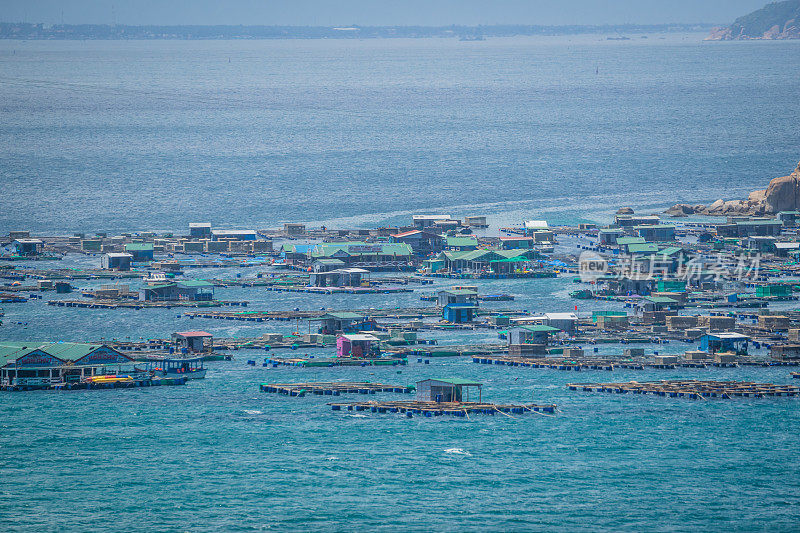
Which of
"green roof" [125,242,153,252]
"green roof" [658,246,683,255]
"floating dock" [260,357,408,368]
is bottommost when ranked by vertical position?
"floating dock" [260,357,408,368]

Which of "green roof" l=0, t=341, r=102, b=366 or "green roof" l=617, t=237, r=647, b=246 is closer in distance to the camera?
"green roof" l=0, t=341, r=102, b=366

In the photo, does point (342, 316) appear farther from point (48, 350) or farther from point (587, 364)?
point (48, 350)

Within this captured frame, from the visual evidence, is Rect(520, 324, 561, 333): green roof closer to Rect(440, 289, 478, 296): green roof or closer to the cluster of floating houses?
the cluster of floating houses

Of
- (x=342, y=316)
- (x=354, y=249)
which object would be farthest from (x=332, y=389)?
(x=354, y=249)

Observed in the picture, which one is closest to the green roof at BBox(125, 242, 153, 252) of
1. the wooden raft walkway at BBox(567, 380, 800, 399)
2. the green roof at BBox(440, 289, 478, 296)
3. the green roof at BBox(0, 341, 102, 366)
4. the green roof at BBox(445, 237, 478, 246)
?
the green roof at BBox(445, 237, 478, 246)

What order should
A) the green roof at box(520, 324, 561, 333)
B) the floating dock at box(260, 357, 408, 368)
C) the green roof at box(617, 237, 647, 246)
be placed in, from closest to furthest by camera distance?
the floating dock at box(260, 357, 408, 368) → the green roof at box(520, 324, 561, 333) → the green roof at box(617, 237, 647, 246)

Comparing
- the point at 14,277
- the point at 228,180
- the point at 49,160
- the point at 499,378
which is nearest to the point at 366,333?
the point at 499,378

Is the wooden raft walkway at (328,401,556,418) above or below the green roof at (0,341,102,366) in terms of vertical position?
below
